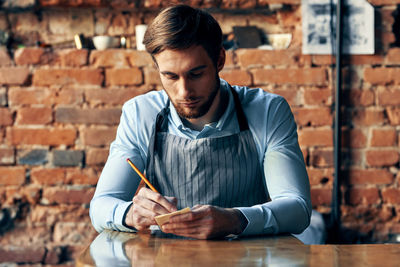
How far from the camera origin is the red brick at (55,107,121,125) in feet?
7.75

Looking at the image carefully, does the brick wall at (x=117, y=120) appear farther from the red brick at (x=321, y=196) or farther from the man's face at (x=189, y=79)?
the man's face at (x=189, y=79)

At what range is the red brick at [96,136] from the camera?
2.37 metres

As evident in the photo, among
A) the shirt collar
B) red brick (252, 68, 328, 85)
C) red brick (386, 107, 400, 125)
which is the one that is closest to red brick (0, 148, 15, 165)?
the shirt collar

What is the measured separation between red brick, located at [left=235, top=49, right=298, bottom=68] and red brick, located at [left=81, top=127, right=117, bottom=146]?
2.41 feet

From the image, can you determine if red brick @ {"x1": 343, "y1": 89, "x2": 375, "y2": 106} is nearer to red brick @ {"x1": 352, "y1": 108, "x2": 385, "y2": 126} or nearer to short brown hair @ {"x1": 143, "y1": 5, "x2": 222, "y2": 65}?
red brick @ {"x1": 352, "y1": 108, "x2": 385, "y2": 126}

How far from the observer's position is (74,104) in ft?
7.76

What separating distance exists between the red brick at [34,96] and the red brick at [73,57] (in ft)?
0.52

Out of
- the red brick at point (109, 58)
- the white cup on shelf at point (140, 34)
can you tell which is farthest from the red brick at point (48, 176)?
the white cup on shelf at point (140, 34)

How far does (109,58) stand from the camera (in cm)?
237

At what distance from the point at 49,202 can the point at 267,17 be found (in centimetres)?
146

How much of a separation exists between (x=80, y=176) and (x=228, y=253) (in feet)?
5.01

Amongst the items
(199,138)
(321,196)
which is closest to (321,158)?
(321,196)

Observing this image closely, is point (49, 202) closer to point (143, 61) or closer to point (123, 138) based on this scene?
point (143, 61)

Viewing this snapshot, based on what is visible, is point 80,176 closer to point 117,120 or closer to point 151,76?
point 117,120
